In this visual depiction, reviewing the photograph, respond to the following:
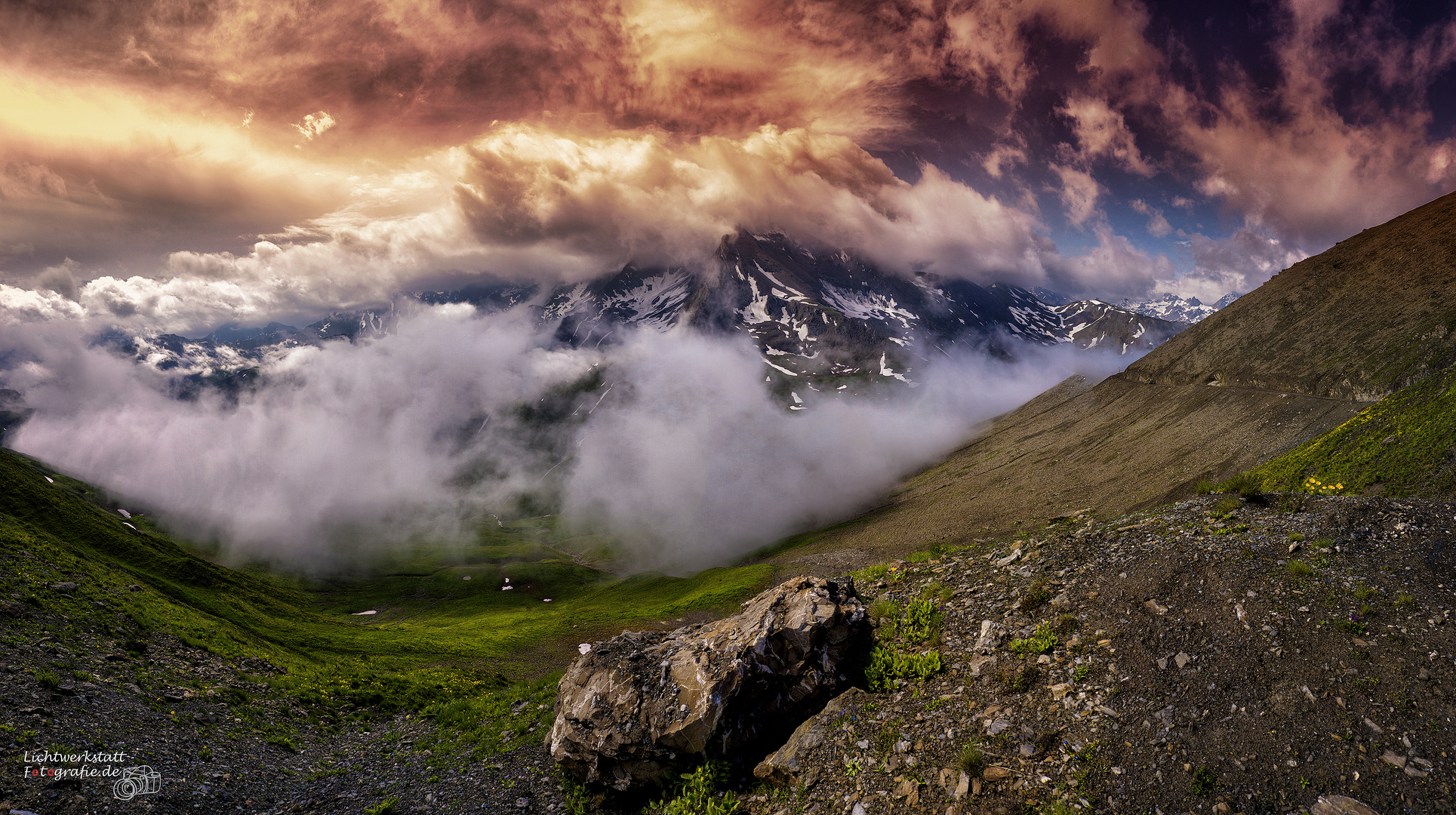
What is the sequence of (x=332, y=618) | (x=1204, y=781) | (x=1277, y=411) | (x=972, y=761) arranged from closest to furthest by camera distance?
(x=1204, y=781)
(x=972, y=761)
(x=1277, y=411)
(x=332, y=618)

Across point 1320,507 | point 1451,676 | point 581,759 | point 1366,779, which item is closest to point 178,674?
point 581,759

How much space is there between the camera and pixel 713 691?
1521cm

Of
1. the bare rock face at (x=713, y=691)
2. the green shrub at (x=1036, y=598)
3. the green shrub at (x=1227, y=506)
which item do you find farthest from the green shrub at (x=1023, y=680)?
the green shrub at (x=1227, y=506)

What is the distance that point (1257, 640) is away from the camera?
37.3 feet

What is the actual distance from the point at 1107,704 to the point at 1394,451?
4222 centimetres

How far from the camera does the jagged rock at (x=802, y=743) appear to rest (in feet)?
44.3

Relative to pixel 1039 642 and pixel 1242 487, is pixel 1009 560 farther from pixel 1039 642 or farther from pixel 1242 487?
pixel 1242 487

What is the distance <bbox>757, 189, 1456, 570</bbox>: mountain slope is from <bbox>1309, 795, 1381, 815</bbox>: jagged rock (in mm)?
46389

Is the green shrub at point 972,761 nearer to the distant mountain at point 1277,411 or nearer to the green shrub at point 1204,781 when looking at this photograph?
the green shrub at point 1204,781

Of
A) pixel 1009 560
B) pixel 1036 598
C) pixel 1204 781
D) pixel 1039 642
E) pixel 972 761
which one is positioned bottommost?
pixel 1204 781

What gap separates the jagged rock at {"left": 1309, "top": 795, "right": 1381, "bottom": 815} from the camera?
8.16 meters

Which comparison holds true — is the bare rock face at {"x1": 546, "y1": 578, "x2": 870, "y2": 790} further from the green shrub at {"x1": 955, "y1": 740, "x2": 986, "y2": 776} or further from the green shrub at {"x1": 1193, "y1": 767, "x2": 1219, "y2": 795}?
the green shrub at {"x1": 1193, "y1": 767, "x2": 1219, "y2": 795}

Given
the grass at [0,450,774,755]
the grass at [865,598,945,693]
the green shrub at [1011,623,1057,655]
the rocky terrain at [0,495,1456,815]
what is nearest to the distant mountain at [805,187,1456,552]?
the rocky terrain at [0,495,1456,815]

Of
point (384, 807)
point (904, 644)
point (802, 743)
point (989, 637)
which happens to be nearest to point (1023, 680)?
point (989, 637)
